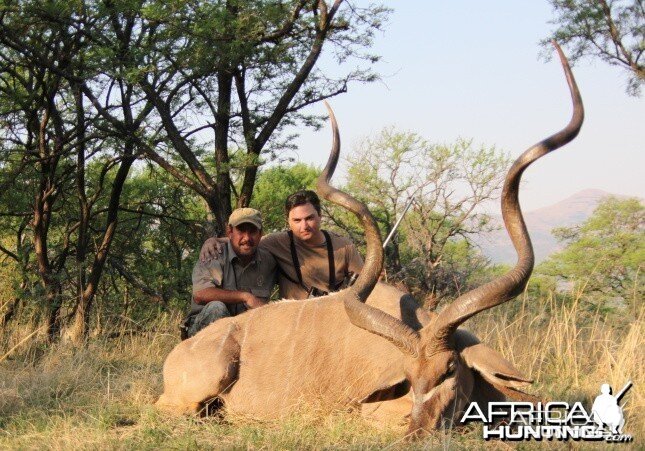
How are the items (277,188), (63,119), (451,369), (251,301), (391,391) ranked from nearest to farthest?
(451,369), (391,391), (251,301), (63,119), (277,188)

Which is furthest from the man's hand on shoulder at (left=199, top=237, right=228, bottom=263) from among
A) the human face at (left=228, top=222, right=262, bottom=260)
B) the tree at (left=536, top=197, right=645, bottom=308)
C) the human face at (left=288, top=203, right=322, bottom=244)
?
the tree at (left=536, top=197, right=645, bottom=308)

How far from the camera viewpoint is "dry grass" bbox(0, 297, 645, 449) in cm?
405

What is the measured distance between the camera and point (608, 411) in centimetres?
430

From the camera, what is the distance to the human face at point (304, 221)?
5.60 m

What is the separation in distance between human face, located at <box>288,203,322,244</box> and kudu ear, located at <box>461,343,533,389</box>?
1651 mm

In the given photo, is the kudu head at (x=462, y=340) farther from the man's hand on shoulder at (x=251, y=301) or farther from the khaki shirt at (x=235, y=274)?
the khaki shirt at (x=235, y=274)

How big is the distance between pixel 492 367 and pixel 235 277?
7.08 ft

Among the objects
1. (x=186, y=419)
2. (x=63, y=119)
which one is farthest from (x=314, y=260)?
(x=63, y=119)

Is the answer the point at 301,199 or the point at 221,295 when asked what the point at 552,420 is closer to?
the point at 301,199

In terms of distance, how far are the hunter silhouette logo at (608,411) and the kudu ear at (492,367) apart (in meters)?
0.44

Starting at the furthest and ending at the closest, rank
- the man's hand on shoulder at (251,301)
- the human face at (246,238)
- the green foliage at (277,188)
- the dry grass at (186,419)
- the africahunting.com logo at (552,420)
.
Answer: the green foliage at (277,188) < the human face at (246,238) < the man's hand on shoulder at (251,301) < the dry grass at (186,419) < the africahunting.com logo at (552,420)

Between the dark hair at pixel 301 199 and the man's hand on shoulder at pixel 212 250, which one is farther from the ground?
the dark hair at pixel 301 199

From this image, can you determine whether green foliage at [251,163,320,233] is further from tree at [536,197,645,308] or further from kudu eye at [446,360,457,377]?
kudu eye at [446,360,457,377]

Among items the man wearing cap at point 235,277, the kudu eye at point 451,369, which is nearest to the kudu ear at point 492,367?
the kudu eye at point 451,369
